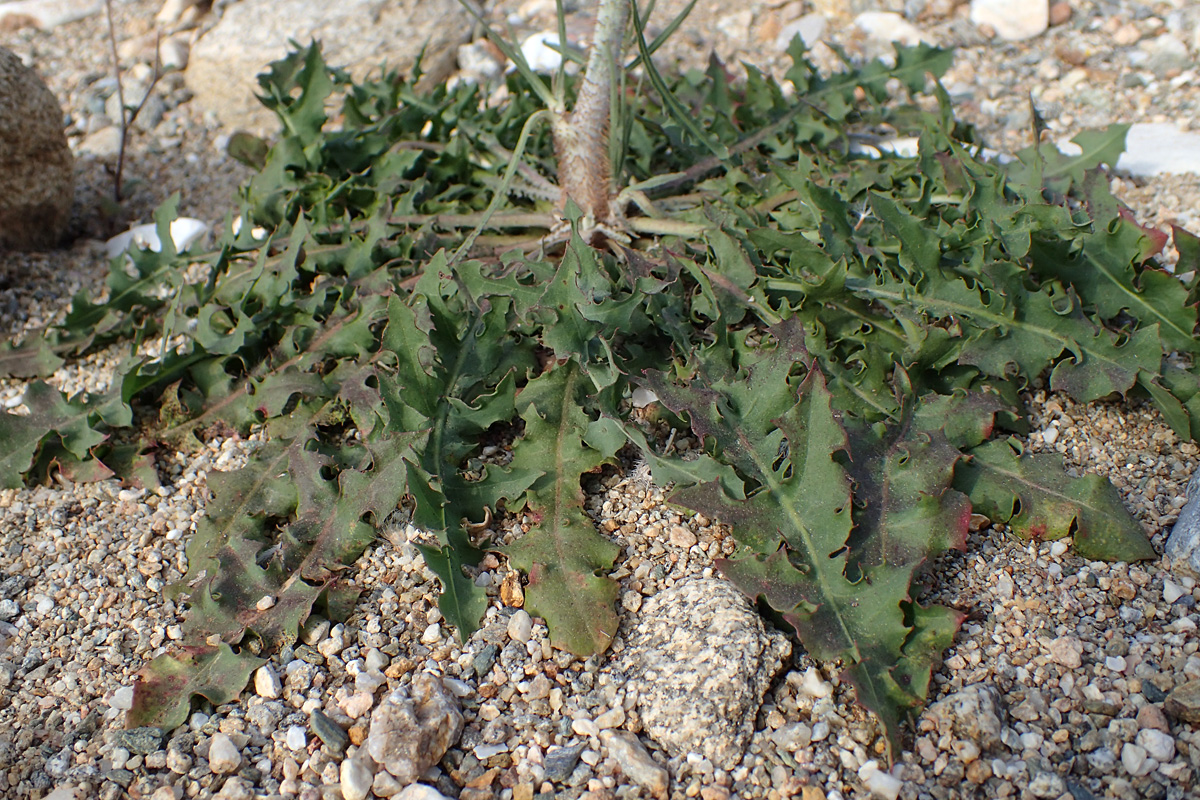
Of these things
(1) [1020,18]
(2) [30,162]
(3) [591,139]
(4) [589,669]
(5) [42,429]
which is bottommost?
(4) [589,669]

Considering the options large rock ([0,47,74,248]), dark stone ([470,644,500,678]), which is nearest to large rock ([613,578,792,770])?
dark stone ([470,644,500,678])

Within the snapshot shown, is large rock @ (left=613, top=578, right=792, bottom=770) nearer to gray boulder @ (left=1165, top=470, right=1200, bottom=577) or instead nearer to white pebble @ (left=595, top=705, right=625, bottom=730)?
white pebble @ (left=595, top=705, right=625, bottom=730)

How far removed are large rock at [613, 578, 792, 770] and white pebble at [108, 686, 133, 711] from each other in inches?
39.7

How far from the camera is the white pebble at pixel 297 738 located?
1.79 metres

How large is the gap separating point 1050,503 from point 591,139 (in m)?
1.62

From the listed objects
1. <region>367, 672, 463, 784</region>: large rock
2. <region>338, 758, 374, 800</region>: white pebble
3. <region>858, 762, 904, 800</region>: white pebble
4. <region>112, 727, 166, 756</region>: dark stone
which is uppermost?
<region>367, 672, 463, 784</region>: large rock

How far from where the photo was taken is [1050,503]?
6.77ft

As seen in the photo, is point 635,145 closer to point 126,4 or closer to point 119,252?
point 119,252

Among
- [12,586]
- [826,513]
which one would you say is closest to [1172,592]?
[826,513]

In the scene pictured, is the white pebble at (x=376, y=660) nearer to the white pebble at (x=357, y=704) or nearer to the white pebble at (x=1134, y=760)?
the white pebble at (x=357, y=704)

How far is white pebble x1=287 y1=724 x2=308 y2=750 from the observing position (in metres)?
1.79

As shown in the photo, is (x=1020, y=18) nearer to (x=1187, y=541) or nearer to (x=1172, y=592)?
(x=1187, y=541)

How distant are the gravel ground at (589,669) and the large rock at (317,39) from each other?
2200 millimetres

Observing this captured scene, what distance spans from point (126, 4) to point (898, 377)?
4555 millimetres
